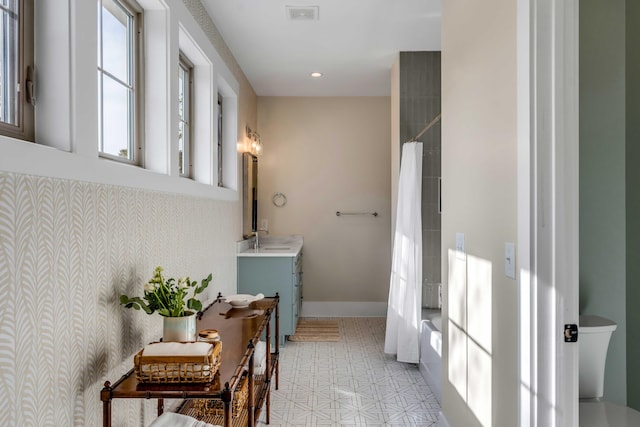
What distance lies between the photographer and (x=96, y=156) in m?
1.57

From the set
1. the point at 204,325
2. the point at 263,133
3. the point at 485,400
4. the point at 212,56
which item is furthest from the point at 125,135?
the point at 263,133

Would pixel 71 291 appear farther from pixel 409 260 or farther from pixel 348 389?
pixel 409 260

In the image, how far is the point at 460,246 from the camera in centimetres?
213

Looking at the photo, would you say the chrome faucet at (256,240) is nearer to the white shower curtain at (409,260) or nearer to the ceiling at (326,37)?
the ceiling at (326,37)

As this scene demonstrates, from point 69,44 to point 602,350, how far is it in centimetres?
251

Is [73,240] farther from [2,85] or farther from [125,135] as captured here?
[125,135]

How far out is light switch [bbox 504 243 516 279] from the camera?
1.55 metres

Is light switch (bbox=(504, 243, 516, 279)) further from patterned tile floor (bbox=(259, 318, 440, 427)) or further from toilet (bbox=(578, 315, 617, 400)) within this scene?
patterned tile floor (bbox=(259, 318, 440, 427))

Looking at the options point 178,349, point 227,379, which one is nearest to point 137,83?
point 178,349

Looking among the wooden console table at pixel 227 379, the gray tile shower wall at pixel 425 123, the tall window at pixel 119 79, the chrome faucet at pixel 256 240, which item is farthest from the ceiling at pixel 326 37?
the wooden console table at pixel 227 379

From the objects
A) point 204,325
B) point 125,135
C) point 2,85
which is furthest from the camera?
point 204,325

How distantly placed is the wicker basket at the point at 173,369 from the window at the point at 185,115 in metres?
1.59

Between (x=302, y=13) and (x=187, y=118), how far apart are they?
106 centimetres

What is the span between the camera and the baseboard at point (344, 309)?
208 inches
